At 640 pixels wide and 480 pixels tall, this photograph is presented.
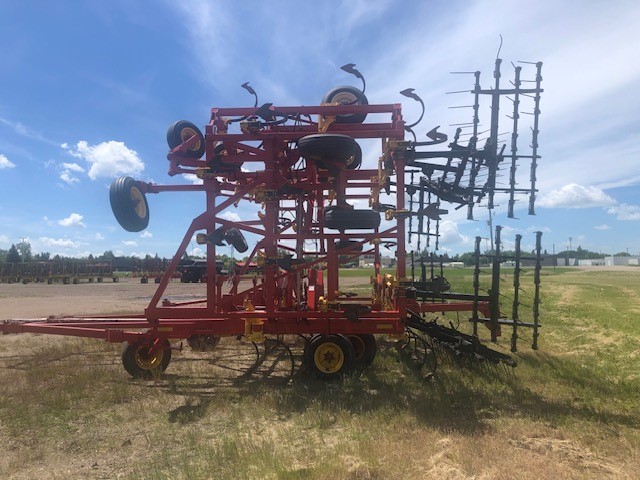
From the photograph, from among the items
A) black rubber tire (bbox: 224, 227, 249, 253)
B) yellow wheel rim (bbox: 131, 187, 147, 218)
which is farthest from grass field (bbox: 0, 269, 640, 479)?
yellow wheel rim (bbox: 131, 187, 147, 218)

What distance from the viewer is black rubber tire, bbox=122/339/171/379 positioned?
7.93 meters

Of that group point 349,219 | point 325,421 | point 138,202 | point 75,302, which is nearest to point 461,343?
point 349,219

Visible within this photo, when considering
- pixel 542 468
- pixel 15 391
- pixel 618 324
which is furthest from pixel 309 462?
pixel 618 324

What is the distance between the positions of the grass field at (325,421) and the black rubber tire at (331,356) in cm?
22

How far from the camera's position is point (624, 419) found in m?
5.72

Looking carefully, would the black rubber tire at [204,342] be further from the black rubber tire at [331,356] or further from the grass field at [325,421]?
the black rubber tire at [331,356]

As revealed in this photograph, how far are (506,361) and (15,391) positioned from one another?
7513 mm

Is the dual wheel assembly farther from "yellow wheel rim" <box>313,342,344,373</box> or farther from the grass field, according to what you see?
the grass field

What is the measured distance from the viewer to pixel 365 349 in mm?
8594

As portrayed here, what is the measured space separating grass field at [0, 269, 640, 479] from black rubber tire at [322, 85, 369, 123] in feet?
14.7

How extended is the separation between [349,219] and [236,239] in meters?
2.72

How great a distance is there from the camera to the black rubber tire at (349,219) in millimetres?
7461

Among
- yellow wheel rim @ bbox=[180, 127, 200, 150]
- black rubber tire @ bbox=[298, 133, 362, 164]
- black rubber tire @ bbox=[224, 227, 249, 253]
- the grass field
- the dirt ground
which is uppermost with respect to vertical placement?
yellow wheel rim @ bbox=[180, 127, 200, 150]

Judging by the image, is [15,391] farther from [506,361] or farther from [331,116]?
[506,361]
